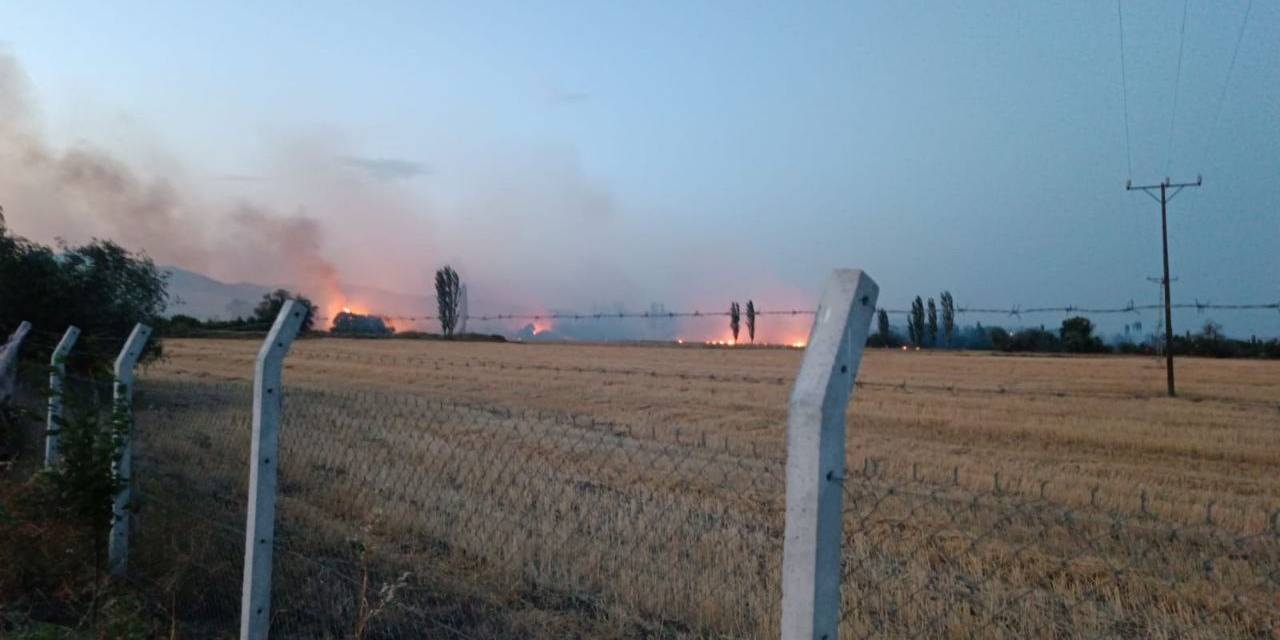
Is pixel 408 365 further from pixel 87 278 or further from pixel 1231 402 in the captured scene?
pixel 1231 402

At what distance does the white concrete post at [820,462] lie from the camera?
2.03m

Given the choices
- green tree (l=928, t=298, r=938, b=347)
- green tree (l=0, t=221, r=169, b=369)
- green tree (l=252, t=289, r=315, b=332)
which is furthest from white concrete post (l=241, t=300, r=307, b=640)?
green tree (l=928, t=298, r=938, b=347)

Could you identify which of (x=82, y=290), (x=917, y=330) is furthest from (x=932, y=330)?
(x=82, y=290)

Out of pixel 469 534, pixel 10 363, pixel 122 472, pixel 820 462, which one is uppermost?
pixel 10 363

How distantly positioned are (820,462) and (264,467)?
309 cm

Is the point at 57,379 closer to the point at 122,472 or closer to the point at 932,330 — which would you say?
the point at 122,472

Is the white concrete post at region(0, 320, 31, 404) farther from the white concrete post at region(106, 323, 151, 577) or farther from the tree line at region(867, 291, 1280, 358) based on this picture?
the tree line at region(867, 291, 1280, 358)

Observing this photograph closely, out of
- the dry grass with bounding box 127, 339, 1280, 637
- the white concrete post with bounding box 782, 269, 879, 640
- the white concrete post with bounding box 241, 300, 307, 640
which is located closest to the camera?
the white concrete post with bounding box 782, 269, 879, 640

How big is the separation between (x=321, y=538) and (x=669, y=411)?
36.1 ft

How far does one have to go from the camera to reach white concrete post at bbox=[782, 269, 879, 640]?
2033mm

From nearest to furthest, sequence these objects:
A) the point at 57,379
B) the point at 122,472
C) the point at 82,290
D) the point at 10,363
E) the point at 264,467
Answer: the point at 264,467 → the point at 122,472 → the point at 57,379 → the point at 10,363 → the point at 82,290

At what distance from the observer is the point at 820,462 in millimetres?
2035

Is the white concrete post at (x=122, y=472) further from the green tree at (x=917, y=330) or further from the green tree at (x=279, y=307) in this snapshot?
the green tree at (x=917, y=330)

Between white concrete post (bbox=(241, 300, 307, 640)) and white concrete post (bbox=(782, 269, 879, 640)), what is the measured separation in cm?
280
